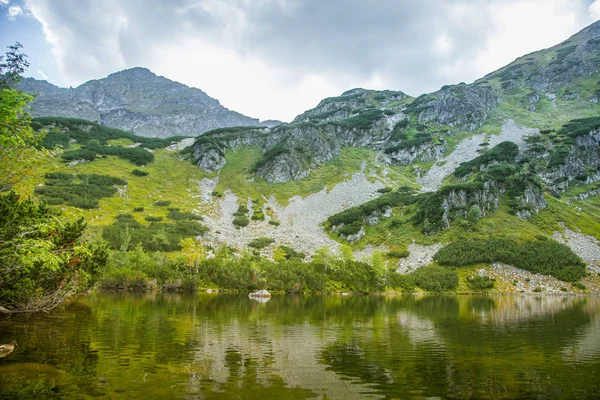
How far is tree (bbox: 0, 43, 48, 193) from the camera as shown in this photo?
15227 millimetres

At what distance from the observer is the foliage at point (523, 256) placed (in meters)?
102

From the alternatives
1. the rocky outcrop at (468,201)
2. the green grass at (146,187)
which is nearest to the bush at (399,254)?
the rocky outcrop at (468,201)

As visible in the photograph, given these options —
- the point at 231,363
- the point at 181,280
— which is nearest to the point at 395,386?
the point at 231,363

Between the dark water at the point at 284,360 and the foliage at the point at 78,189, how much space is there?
333 ft

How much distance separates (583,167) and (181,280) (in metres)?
193

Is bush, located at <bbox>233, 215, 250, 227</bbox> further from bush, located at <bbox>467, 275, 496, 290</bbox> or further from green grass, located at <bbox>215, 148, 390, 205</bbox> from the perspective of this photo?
bush, located at <bbox>467, 275, 496, 290</bbox>

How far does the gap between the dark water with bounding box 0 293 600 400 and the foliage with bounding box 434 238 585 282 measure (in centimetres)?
7411

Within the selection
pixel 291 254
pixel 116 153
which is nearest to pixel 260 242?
pixel 291 254

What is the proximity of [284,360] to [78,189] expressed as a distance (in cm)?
13666

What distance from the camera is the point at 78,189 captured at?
5148 inches

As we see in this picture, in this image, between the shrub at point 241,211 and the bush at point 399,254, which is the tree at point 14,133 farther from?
the shrub at point 241,211

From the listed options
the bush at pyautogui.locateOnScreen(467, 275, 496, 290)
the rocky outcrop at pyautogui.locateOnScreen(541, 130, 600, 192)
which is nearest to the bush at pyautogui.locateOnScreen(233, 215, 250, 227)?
the bush at pyautogui.locateOnScreen(467, 275, 496, 290)

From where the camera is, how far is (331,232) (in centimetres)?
13812

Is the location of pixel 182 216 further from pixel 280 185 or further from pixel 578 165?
pixel 578 165
